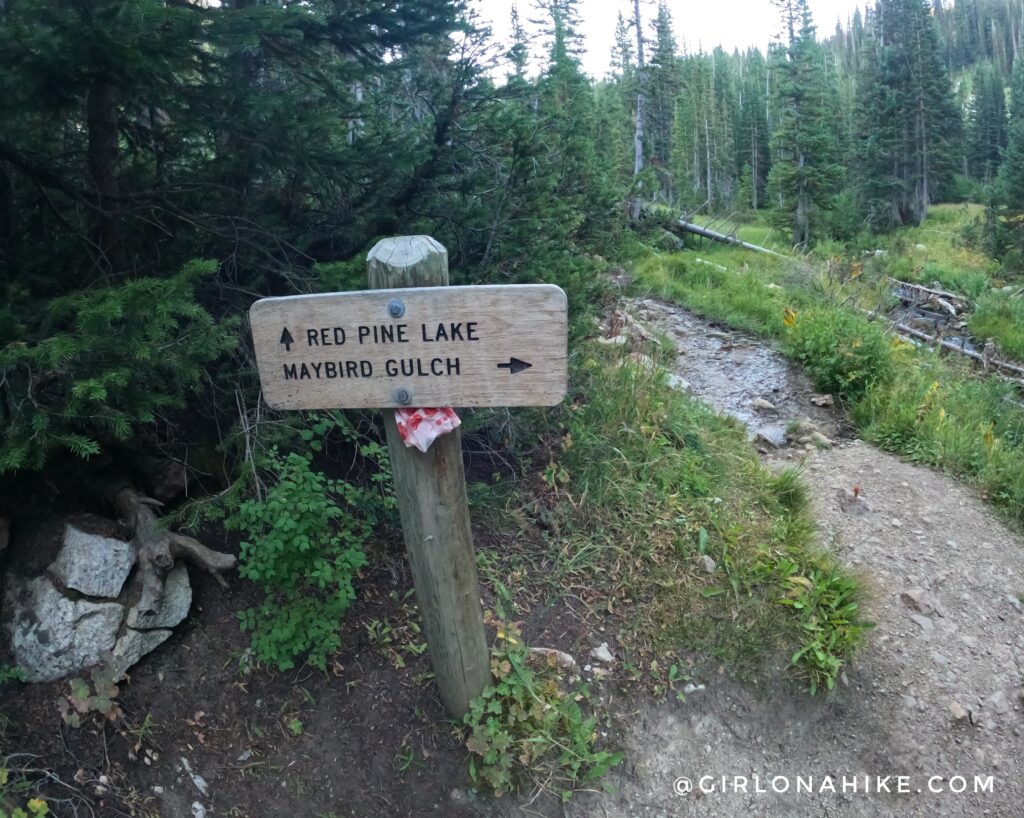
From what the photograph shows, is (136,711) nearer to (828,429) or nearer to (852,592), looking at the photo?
(852,592)

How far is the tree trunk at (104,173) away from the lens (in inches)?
145

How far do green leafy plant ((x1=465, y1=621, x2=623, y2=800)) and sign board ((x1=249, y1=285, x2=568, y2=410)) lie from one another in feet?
5.01

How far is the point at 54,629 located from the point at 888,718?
3.94 meters

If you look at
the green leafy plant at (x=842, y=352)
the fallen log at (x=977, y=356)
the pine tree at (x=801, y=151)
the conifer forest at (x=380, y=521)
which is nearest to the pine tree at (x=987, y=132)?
the pine tree at (x=801, y=151)

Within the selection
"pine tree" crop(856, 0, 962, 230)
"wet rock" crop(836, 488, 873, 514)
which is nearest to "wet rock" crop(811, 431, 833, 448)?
"wet rock" crop(836, 488, 873, 514)

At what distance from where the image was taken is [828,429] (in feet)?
22.2

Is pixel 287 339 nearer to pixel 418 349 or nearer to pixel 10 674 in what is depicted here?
pixel 418 349

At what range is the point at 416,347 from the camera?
2449 mm

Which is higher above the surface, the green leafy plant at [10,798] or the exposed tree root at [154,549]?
the exposed tree root at [154,549]

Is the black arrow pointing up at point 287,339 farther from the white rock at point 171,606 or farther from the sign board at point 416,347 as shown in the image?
the white rock at point 171,606

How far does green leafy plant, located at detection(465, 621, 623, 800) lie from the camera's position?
10.5 ft

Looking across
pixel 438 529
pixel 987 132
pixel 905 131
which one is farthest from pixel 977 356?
pixel 987 132

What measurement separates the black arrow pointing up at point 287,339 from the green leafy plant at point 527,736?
5.62ft

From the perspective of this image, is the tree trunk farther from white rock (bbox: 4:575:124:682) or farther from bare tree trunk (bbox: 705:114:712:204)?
bare tree trunk (bbox: 705:114:712:204)
